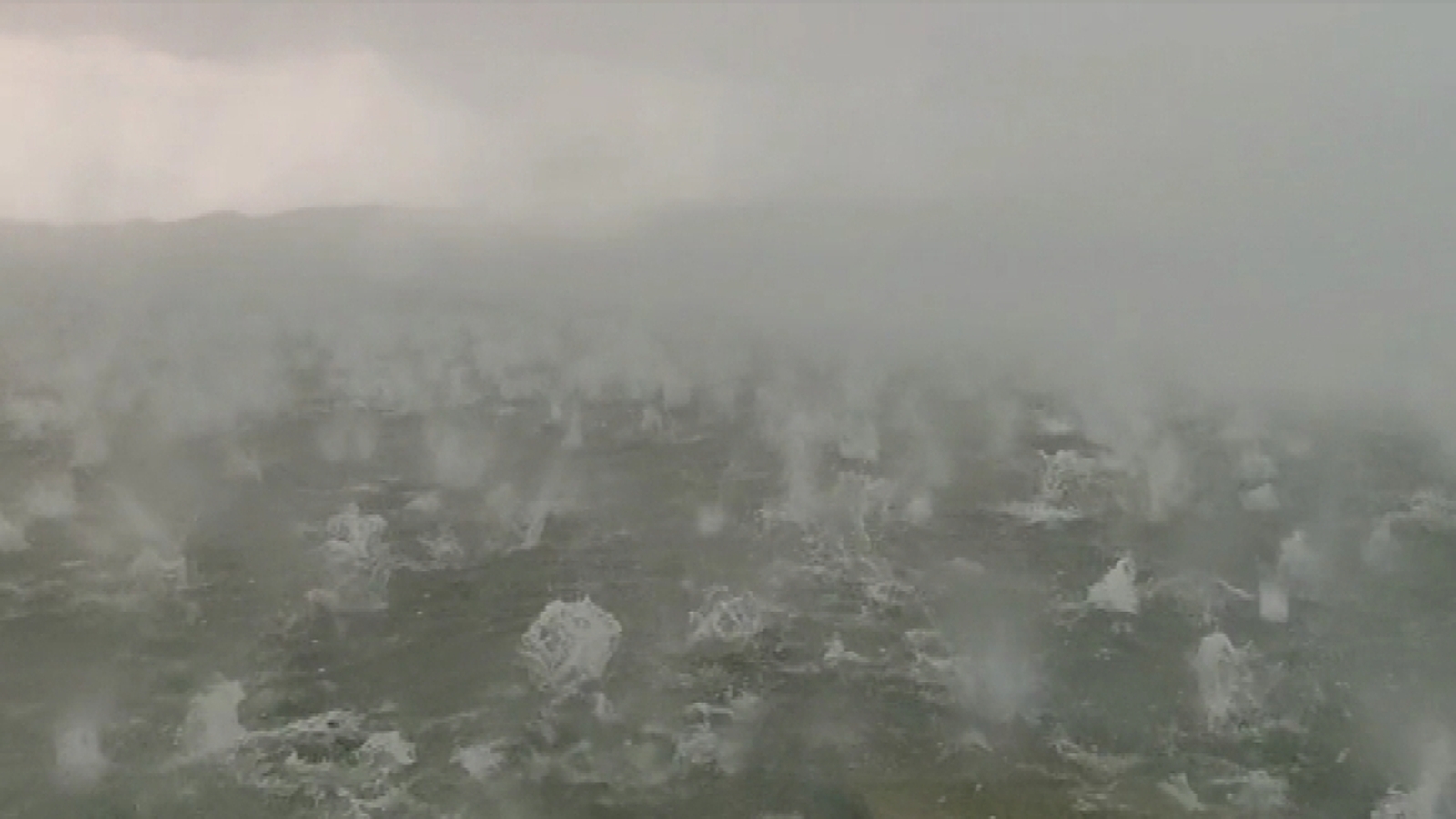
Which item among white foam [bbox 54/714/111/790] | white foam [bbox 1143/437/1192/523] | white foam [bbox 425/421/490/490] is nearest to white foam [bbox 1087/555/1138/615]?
white foam [bbox 1143/437/1192/523]

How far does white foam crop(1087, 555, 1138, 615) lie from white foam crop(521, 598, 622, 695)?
644 inches

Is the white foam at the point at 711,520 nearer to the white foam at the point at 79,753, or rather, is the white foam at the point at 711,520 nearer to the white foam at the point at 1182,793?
the white foam at the point at 1182,793

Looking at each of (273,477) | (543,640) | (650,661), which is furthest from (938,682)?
(273,477)

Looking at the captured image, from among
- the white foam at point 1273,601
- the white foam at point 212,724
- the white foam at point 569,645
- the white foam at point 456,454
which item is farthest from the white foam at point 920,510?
the white foam at point 212,724

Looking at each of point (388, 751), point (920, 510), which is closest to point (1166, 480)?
point (920, 510)

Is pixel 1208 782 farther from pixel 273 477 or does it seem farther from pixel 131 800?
pixel 273 477

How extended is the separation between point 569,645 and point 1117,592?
18816 mm

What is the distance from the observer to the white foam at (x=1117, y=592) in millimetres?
44719

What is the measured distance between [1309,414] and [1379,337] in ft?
68.6

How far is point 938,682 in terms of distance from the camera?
39312mm

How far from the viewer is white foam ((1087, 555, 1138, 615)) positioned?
44.7m

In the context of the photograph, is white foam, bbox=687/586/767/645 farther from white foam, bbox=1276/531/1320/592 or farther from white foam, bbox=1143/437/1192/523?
white foam, bbox=1276/531/1320/592

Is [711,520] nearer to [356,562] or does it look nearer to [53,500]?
[356,562]

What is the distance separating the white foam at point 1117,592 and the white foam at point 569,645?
16.4 meters
